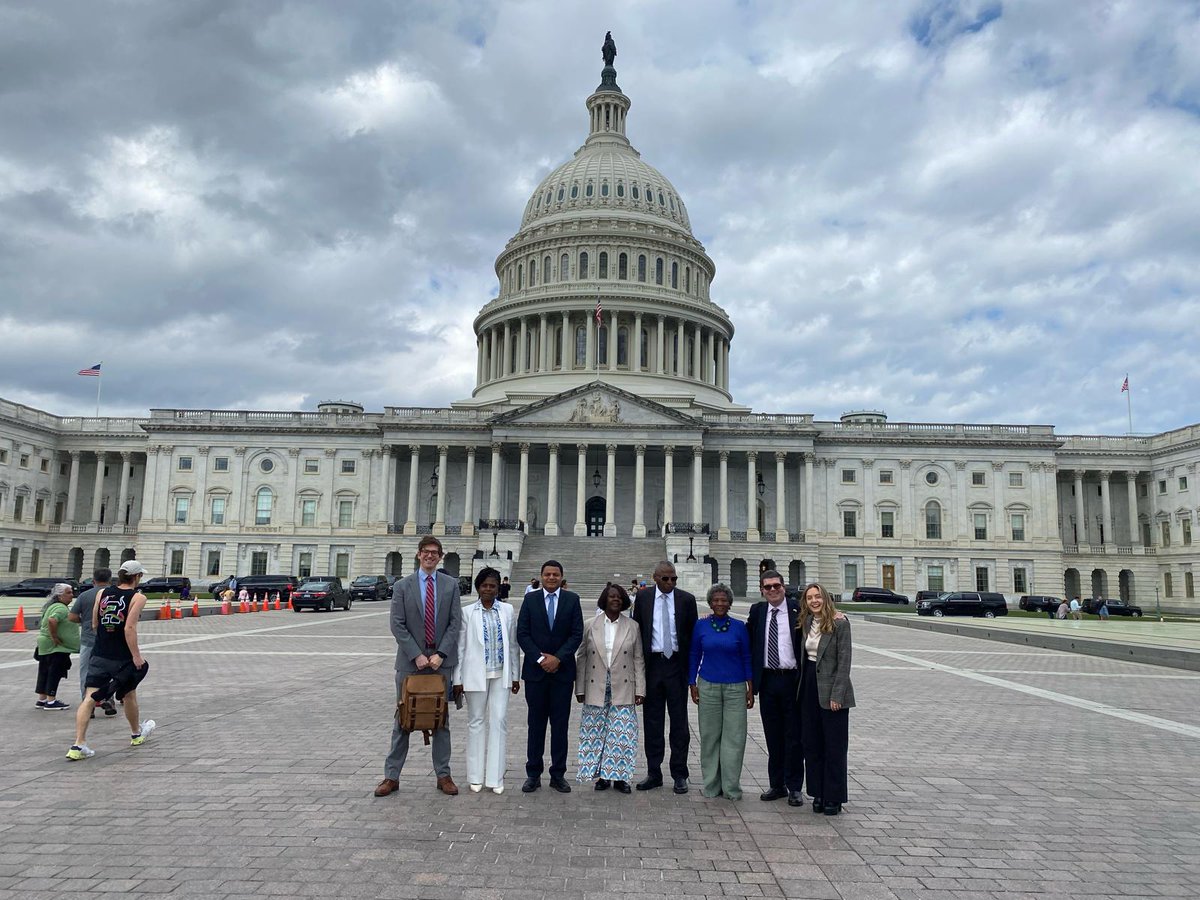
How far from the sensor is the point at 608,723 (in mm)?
9633

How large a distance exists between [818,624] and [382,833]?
14.4 feet

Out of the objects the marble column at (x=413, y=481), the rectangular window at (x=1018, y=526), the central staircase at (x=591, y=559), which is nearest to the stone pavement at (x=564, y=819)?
the central staircase at (x=591, y=559)

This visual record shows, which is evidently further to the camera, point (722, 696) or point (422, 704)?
point (722, 696)

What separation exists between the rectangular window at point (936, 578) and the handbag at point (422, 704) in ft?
241

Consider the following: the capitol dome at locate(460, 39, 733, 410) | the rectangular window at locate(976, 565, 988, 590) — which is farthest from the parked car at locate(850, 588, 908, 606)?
the capitol dome at locate(460, 39, 733, 410)

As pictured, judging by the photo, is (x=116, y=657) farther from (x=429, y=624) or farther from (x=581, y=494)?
(x=581, y=494)

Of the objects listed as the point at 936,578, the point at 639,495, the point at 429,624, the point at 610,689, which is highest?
the point at 639,495

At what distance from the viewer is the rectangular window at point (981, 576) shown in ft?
250

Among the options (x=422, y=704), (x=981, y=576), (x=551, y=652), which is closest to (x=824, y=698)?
(x=551, y=652)

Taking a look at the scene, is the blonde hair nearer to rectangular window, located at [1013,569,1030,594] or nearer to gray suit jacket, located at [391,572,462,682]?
gray suit jacket, located at [391,572,462,682]

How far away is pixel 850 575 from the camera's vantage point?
76562 millimetres

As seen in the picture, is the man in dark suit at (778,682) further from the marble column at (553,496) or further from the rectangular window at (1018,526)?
the rectangular window at (1018,526)

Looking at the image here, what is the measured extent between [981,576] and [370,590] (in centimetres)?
4921

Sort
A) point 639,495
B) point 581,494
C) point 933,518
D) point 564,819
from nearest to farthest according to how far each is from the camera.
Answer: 1. point 564,819
2. point 639,495
3. point 581,494
4. point 933,518
